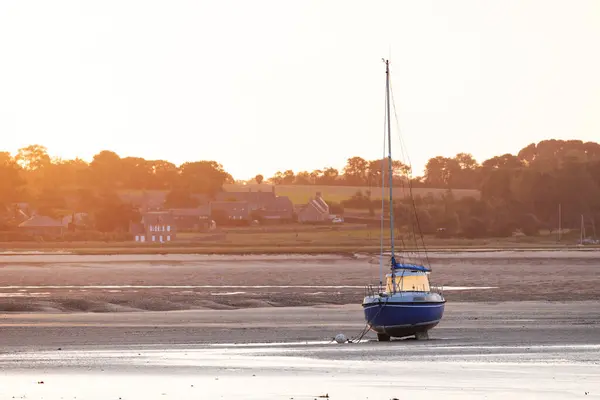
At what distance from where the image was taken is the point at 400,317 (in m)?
34.1

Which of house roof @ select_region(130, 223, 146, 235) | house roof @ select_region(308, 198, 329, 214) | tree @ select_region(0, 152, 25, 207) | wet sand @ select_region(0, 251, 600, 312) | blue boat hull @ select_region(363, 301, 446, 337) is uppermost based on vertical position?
tree @ select_region(0, 152, 25, 207)

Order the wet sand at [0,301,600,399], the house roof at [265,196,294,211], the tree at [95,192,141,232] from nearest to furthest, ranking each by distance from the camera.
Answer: the wet sand at [0,301,600,399] → the tree at [95,192,141,232] → the house roof at [265,196,294,211]

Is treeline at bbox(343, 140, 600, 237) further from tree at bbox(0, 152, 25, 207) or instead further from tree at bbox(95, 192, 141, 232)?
tree at bbox(0, 152, 25, 207)

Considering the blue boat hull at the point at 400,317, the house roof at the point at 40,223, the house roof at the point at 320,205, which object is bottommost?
the blue boat hull at the point at 400,317

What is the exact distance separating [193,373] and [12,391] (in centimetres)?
415

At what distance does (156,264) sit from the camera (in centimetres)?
9031

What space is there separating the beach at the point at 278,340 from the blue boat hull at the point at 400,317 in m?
0.60

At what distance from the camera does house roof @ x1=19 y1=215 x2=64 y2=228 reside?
178 m

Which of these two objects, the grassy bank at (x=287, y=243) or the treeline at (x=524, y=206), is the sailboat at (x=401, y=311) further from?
the treeline at (x=524, y=206)

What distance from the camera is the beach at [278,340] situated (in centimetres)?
2259

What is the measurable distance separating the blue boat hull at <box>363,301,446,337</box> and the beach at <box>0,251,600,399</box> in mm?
601

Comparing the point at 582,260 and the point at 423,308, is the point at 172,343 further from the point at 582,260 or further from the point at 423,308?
the point at 582,260

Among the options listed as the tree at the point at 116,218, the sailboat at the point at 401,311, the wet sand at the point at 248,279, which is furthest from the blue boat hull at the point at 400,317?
the tree at the point at 116,218

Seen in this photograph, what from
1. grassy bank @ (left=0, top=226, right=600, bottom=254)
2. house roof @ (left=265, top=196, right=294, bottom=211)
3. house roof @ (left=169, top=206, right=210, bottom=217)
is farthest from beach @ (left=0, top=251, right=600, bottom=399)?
house roof @ (left=265, top=196, right=294, bottom=211)
